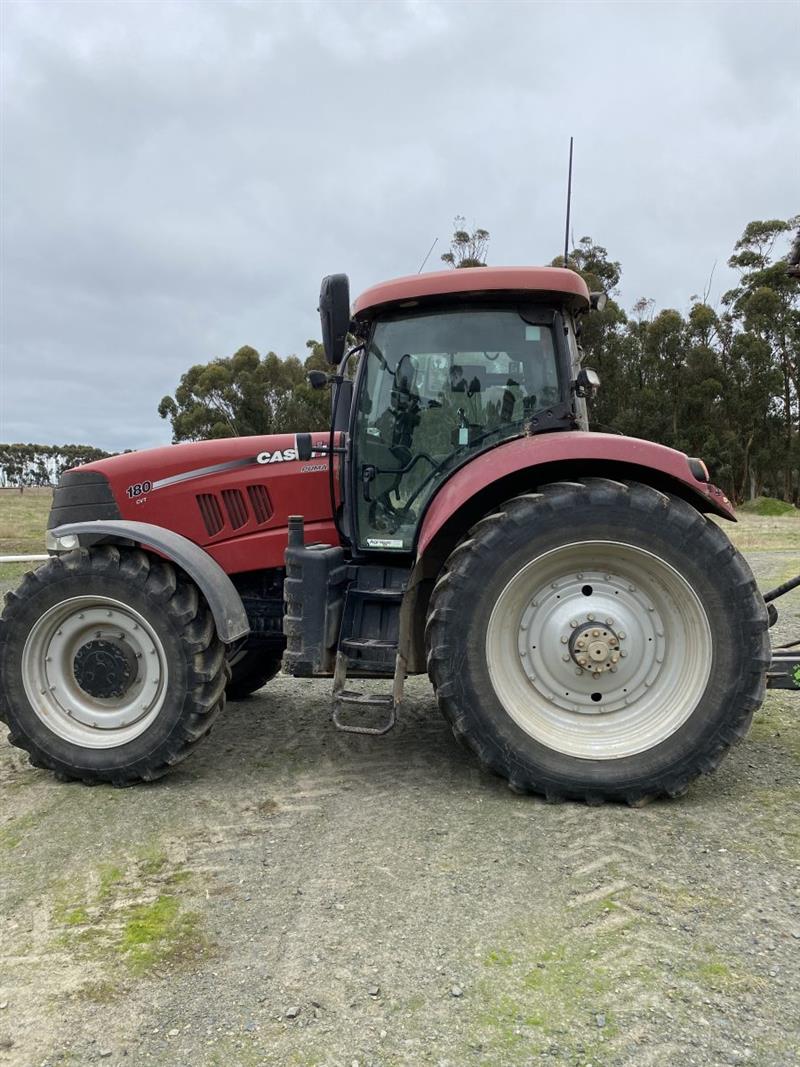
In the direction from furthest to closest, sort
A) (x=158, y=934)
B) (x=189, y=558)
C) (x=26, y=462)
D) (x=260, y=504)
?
(x=26, y=462), (x=260, y=504), (x=189, y=558), (x=158, y=934)

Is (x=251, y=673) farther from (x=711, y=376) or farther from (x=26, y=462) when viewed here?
(x=26, y=462)

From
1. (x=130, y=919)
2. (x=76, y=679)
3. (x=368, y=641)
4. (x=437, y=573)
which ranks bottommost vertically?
(x=130, y=919)

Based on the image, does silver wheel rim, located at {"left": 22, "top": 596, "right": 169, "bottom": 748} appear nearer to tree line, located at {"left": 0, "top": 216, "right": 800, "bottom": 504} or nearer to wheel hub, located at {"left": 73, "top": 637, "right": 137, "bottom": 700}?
wheel hub, located at {"left": 73, "top": 637, "right": 137, "bottom": 700}

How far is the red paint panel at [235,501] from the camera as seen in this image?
13.8 ft

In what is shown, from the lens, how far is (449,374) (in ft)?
12.5

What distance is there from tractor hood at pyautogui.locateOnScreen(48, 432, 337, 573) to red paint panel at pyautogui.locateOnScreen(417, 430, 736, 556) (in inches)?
38.7

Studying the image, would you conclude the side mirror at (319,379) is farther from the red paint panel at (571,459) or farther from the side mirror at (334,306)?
the red paint panel at (571,459)

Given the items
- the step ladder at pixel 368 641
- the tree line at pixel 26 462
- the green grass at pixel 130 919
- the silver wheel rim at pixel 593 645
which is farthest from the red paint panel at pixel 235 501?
the tree line at pixel 26 462

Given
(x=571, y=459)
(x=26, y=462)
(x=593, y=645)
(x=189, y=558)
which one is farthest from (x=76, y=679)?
(x=26, y=462)

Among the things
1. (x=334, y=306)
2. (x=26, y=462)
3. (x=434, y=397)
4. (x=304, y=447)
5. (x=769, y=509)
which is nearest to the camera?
(x=334, y=306)

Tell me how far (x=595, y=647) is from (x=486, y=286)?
1755mm

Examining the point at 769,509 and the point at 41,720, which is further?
the point at 769,509

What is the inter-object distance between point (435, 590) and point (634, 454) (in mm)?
1048

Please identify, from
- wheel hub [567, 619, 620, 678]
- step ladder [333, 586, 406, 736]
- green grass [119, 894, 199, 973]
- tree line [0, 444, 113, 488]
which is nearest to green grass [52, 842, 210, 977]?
green grass [119, 894, 199, 973]
